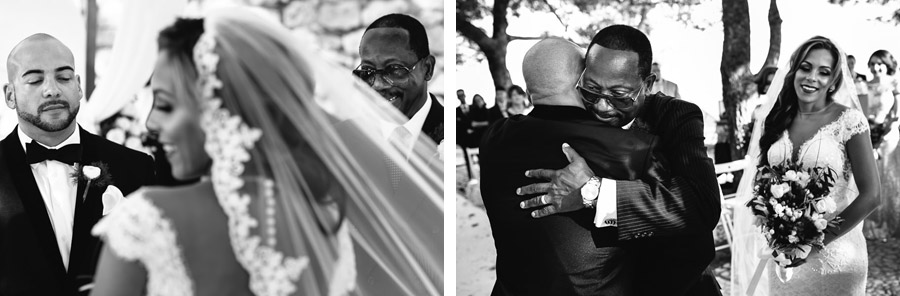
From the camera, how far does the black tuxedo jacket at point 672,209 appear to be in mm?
3240

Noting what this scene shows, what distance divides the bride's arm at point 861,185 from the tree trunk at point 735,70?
0.44 metres

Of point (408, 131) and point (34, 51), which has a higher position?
point (34, 51)

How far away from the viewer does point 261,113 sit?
3.21 meters

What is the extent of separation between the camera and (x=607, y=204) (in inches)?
128

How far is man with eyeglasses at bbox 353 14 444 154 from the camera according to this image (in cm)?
348

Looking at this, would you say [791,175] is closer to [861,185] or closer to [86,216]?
[861,185]

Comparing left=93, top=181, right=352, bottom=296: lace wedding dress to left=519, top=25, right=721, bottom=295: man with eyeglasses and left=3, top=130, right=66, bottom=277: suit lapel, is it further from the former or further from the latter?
left=519, top=25, right=721, bottom=295: man with eyeglasses

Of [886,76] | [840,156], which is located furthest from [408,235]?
[886,76]

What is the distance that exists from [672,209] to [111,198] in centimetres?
203

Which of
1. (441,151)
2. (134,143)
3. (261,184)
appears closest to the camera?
(134,143)

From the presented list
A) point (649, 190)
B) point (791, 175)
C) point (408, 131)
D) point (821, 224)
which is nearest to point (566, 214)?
point (649, 190)

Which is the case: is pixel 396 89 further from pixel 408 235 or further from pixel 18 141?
pixel 18 141

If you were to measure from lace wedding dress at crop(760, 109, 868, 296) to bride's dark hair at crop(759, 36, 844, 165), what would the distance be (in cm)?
3

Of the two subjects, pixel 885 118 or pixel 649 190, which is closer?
pixel 649 190
